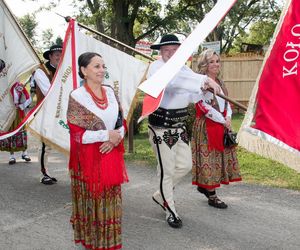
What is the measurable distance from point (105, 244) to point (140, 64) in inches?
88.0

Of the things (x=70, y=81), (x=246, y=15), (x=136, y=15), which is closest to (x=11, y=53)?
(x=70, y=81)

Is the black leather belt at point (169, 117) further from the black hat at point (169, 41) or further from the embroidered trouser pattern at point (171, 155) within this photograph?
the black hat at point (169, 41)

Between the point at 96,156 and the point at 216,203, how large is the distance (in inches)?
83.1

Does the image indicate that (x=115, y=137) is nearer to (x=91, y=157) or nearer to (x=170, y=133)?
(x=91, y=157)

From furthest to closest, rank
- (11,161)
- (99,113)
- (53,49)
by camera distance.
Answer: (11,161) → (53,49) → (99,113)

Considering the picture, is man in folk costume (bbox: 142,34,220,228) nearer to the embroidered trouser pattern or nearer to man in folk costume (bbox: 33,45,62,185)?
the embroidered trouser pattern

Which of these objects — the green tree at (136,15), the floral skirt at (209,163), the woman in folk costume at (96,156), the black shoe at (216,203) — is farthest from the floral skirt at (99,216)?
the green tree at (136,15)

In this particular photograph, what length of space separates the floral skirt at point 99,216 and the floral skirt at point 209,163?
1.66 meters

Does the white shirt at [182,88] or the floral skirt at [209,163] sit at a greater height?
the white shirt at [182,88]

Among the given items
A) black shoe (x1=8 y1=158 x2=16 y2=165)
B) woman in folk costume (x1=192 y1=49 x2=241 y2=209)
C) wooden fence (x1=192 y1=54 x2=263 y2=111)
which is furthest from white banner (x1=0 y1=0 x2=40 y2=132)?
wooden fence (x1=192 y1=54 x2=263 y2=111)

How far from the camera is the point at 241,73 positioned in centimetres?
1695

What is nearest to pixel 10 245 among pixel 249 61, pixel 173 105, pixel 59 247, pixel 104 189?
pixel 59 247

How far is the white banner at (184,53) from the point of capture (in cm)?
Answer: 224

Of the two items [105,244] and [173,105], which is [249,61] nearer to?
[173,105]
